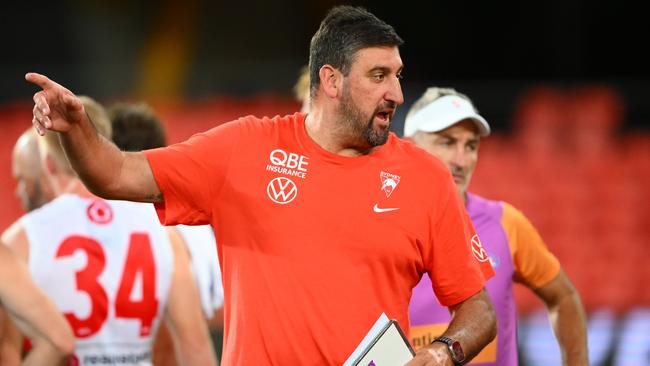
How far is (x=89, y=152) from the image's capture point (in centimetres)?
303

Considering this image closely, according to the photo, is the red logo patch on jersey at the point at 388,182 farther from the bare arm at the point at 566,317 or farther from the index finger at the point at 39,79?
the bare arm at the point at 566,317

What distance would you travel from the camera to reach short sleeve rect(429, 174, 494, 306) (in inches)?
131

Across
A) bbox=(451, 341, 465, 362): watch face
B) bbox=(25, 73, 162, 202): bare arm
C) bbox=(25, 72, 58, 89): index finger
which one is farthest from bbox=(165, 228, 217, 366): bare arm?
bbox=(25, 72, 58, 89): index finger

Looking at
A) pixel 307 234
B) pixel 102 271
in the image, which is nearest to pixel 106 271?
pixel 102 271

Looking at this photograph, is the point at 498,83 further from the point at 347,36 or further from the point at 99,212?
the point at 347,36

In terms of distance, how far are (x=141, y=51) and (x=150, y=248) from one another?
10492mm

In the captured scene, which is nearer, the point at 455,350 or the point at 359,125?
the point at 455,350

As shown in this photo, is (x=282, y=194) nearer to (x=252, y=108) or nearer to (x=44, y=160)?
(x=44, y=160)

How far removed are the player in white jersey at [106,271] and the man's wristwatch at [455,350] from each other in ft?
4.56

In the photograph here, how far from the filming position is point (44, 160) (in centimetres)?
442

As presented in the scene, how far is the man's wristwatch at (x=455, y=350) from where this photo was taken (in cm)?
322

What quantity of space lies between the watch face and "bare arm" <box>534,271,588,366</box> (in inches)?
47.0

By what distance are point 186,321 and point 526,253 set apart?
131cm

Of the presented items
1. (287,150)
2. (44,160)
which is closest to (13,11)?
(44,160)
